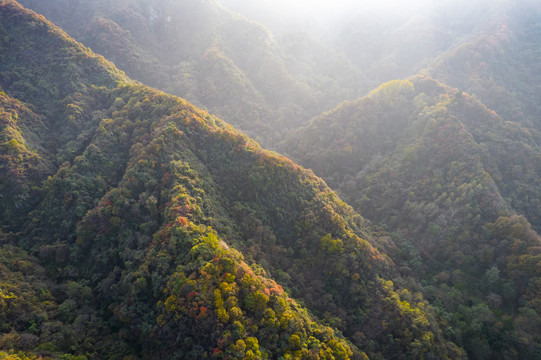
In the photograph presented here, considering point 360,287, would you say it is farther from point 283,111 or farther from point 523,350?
point 283,111

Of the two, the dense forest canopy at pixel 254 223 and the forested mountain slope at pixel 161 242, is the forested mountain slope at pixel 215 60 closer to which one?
the dense forest canopy at pixel 254 223

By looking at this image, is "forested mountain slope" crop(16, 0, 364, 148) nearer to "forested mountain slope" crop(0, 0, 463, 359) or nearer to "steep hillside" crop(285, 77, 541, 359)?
"steep hillside" crop(285, 77, 541, 359)

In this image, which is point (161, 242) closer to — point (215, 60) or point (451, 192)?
point (451, 192)

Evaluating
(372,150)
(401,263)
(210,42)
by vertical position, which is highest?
(210,42)

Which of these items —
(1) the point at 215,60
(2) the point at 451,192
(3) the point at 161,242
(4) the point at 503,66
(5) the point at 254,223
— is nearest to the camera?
(3) the point at 161,242

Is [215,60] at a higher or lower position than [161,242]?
higher

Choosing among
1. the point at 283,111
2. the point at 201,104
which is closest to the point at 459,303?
the point at 283,111

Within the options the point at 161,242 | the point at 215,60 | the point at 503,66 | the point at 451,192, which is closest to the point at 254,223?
the point at 161,242

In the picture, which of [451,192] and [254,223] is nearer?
[254,223]
